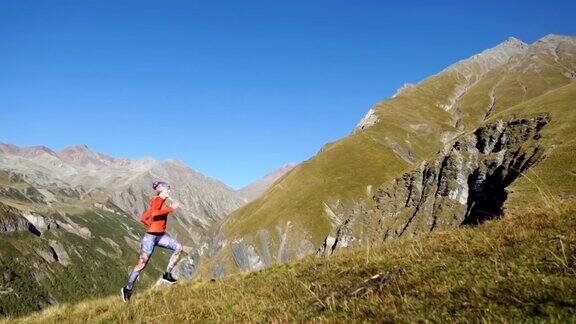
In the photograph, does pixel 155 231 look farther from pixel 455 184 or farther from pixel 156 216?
pixel 455 184

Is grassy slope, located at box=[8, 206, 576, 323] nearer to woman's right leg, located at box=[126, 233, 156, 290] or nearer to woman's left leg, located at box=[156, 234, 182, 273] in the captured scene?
woman's right leg, located at box=[126, 233, 156, 290]

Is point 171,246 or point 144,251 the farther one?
point 171,246

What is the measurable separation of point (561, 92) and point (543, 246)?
138663 mm

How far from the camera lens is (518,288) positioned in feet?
20.8

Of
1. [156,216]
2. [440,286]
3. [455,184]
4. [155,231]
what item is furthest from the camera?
[455,184]

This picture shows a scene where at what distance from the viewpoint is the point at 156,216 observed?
53.0 feet

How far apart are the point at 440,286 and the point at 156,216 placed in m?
11.0

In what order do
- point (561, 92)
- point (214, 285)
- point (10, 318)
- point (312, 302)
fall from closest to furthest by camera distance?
1. point (312, 302)
2. point (214, 285)
3. point (10, 318)
4. point (561, 92)

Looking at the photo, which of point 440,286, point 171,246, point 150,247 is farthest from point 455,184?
point 440,286

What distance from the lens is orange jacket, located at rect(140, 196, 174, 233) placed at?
16047mm

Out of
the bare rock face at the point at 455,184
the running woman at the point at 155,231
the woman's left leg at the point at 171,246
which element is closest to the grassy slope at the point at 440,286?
the running woman at the point at 155,231

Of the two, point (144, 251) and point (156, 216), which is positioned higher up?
point (156, 216)

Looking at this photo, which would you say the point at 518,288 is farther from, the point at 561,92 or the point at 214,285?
the point at 561,92

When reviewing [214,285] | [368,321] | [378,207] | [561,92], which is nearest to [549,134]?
[561,92]
